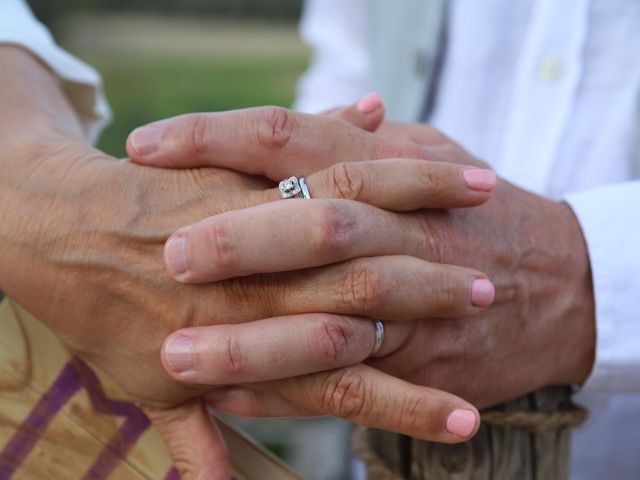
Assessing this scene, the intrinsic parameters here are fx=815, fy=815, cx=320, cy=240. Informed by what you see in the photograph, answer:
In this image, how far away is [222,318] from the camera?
84 cm

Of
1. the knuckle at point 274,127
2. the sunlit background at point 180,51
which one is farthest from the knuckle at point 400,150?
the sunlit background at point 180,51

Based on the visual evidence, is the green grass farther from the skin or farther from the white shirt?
the skin

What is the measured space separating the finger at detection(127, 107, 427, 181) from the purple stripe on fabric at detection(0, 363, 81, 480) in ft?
0.84

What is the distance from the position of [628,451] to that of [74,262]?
932 millimetres

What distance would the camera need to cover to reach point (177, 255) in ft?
2.63

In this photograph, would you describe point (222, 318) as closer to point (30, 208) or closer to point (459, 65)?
point (30, 208)

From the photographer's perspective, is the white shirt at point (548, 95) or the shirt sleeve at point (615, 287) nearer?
the shirt sleeve at point (615, 287)

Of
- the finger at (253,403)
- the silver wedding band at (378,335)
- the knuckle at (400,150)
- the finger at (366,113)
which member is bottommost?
the finger at (253,403)

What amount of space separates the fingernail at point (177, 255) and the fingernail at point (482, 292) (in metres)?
0.30

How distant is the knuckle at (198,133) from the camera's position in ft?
2.90

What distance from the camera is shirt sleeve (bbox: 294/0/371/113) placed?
1764mm

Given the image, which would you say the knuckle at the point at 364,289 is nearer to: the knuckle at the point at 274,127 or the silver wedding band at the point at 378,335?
the silver wedding band at the point at 378,335

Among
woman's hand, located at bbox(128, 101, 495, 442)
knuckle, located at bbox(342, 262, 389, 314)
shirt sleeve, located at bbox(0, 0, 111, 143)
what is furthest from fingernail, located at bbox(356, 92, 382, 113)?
shirt sleeve, located at bbox(0, 0, 111, 143)

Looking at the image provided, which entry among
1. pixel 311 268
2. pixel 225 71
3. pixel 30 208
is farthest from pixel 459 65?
pixel 225 71
